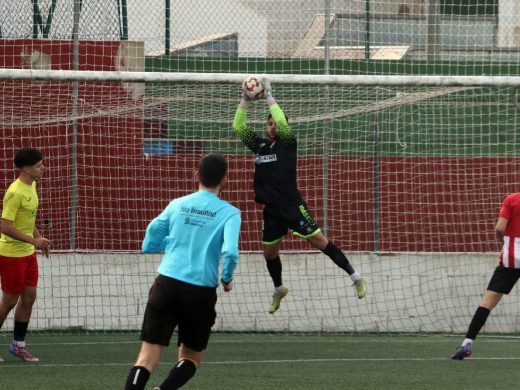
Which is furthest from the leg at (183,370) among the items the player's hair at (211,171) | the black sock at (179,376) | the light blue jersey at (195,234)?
the player's hair at (211,171)

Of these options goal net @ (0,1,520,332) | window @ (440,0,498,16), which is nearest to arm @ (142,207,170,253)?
goal net @ (0,1,520,332)

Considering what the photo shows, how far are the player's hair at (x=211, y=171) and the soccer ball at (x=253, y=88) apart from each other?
3.38m

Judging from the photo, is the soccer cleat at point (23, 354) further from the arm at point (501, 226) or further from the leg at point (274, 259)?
the arm at point (501, 226)

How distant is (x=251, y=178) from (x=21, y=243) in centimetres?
446

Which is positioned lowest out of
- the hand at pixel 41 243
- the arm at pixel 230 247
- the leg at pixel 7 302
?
the leg at pixel 7 302

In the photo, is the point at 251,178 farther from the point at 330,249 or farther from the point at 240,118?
the point at 240,118

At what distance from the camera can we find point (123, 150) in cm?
1397

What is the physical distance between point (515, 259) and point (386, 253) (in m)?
3.43

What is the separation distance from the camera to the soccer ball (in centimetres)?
1039

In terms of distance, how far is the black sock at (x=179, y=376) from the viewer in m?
7.09

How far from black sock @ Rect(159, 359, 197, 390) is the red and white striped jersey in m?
4.76

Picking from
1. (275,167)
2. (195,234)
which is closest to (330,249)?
(275,167)

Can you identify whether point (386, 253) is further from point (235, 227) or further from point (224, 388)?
point (235, 227)

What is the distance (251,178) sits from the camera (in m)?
14.4
